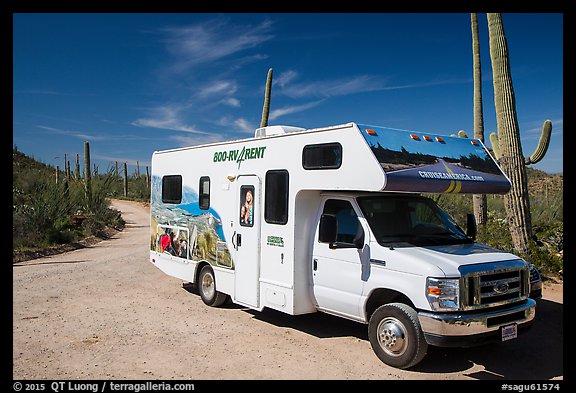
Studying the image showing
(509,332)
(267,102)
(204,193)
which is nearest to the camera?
(509,332)

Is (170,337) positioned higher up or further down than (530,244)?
further down

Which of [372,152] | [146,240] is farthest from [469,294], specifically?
[146,240]

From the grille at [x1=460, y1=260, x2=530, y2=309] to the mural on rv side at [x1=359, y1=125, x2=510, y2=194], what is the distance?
1.11 meters

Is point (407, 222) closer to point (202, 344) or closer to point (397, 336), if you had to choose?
point (397, 336)

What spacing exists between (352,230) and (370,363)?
5.68 feet

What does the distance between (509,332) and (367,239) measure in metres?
2.01

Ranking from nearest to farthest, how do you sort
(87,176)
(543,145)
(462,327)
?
(462,327) → (543,145) → (87,176)

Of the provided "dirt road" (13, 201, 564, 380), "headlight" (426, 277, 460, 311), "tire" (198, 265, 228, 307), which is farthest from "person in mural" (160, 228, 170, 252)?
"headlight" (426, 277, 460, 311)

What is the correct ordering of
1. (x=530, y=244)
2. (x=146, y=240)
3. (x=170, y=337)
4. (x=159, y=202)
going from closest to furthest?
(x=170, y=337)
(x=159, y=202)
(x=530, y=244)
(x=146, y=240)

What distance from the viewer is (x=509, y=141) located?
1214 cm

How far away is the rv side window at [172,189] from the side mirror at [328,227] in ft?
14.5

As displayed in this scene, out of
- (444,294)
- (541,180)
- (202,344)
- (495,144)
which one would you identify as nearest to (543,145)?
(495,144)

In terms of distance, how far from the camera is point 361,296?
6484 mm

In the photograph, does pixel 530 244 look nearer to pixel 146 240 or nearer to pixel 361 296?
pixel 361 296
